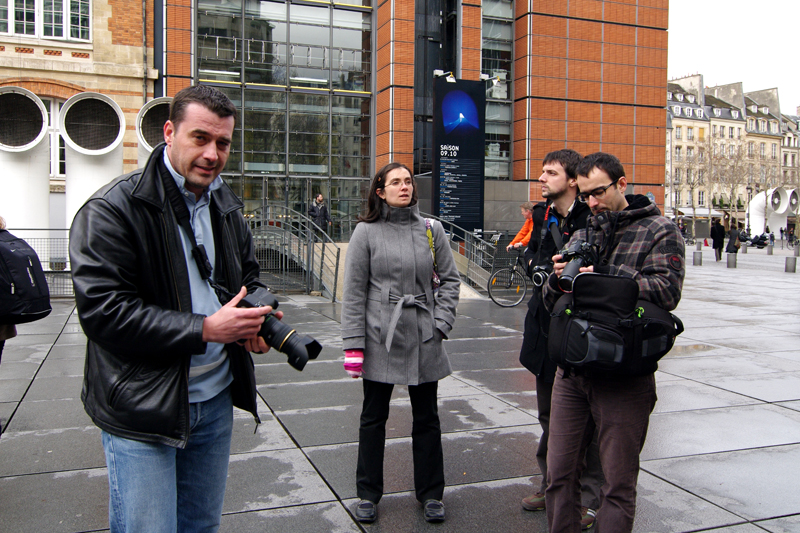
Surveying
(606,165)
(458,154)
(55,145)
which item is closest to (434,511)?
(606,165)

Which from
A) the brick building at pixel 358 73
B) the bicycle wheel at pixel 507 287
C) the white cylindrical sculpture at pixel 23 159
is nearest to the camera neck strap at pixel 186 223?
the bicycle wheel at pixel 507 287

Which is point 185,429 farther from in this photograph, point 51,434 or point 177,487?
point 51,434

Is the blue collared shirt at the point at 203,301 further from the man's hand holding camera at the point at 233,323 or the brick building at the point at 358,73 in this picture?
Answer: the brick building at the point at 358,73

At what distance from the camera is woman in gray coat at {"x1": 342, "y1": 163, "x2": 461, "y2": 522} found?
3.55m

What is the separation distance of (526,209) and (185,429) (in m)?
12.2

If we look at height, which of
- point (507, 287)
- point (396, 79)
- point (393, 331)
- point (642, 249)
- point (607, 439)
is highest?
point (396, 79)

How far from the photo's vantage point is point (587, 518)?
11.8 feet

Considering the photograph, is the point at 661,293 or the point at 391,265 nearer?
the point at 661,293

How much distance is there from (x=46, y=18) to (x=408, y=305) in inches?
867

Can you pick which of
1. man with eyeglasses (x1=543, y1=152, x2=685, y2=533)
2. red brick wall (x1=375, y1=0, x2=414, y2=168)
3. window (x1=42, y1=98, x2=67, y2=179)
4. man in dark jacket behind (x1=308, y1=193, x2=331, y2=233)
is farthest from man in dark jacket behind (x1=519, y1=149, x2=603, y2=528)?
window (x1=42, y1=98, x2=67, y2=179)

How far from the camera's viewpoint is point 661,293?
2.79 metres

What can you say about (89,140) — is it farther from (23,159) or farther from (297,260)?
(297,260)

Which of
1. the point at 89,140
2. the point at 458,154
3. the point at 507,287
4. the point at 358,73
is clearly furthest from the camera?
the point at 358,73

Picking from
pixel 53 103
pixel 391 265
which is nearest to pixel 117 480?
pixel 391 265
